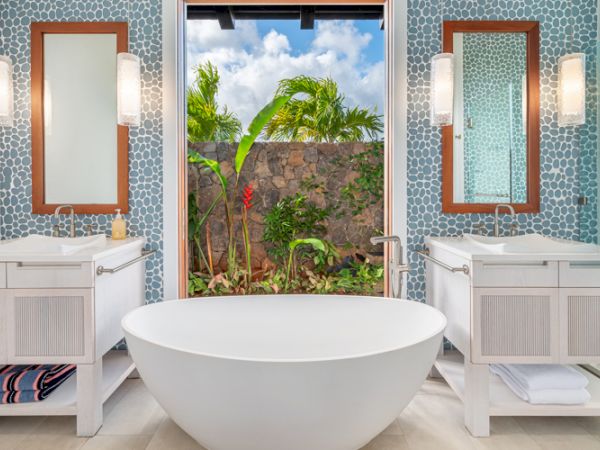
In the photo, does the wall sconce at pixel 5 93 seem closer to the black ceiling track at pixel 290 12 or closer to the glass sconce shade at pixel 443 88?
the black ceiling track at pixel 290 12

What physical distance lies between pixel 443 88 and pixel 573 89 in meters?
0.73

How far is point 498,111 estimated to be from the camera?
287cm

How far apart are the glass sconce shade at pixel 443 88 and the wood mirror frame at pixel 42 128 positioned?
189cm

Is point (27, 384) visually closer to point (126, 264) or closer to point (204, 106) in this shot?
point (126, 264)

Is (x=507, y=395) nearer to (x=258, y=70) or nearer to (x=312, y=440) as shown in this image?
(x=312, y=440)

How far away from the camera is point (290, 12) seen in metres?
4.13

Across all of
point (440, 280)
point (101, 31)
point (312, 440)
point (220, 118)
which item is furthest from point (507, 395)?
point (220, 118)

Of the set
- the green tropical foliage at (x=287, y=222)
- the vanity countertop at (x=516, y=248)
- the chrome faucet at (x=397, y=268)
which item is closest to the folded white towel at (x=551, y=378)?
the vanity countertop at (x=516, y=248)

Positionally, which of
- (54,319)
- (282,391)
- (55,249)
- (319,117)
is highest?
(319,117)

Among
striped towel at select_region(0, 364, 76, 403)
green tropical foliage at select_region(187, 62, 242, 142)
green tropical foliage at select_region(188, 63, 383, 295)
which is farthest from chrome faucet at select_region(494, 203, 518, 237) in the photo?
green tropical foliage at select_region(187, 62, 242, 142)

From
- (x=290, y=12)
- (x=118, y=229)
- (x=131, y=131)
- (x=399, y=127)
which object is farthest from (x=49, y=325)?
(x=290, y=12)

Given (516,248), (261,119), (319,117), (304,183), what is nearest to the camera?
(516,248)

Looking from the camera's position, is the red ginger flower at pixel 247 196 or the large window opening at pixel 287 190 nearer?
the red ginger flower at pixel 247 196

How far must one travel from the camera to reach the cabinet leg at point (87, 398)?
6.73 ft
